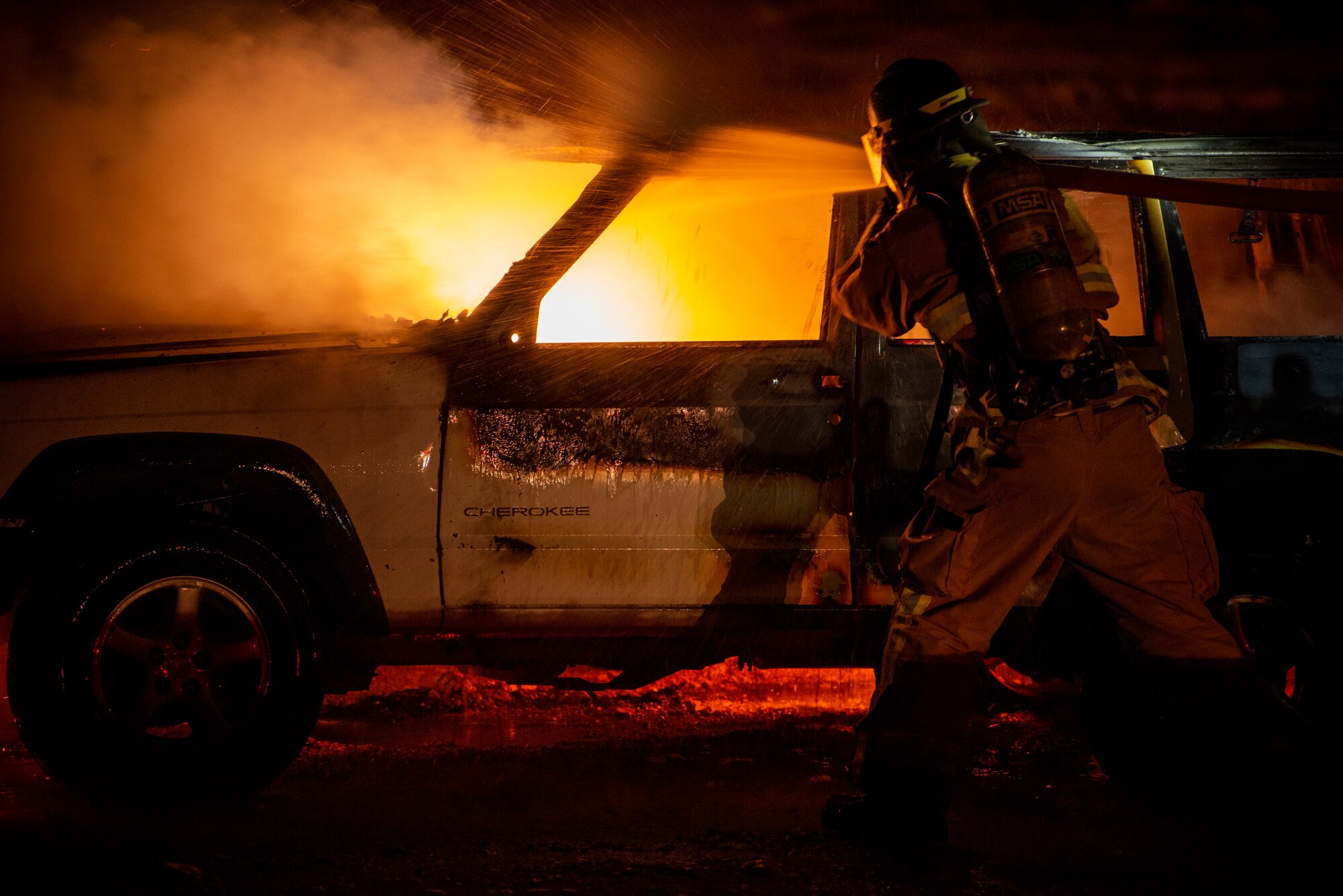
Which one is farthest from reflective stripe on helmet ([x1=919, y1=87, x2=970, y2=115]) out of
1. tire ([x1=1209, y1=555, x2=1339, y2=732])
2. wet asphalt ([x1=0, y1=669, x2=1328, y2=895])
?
wet asphalt ([x1=0, y1=669, x2=1328, y2=895])

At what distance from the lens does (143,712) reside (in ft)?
9.20

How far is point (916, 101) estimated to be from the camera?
98.4 inches

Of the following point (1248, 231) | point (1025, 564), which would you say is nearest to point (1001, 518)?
point (1025, 564)

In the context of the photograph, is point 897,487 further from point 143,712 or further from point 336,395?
point 143,712

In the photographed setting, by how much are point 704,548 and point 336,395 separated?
1.16 m

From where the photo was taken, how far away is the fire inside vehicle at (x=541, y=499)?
281cm

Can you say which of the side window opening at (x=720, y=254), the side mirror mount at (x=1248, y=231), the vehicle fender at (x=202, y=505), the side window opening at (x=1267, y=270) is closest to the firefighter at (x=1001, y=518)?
the side window opening at (x=720, y=254)

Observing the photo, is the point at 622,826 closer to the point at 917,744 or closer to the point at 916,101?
the point at 917,744

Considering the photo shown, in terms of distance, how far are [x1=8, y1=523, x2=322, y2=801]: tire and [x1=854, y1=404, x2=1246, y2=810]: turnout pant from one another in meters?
1.63

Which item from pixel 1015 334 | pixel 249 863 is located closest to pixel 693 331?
pixel 1015 334

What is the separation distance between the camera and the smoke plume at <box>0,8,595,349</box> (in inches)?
133

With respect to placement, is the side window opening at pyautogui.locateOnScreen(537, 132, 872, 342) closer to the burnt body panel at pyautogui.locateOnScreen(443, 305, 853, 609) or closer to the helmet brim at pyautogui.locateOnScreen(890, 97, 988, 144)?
the burnt body panel at pyautogui.locateOnScreen(443, 305, 853, 609)

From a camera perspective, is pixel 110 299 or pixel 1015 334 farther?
pixel 110 299

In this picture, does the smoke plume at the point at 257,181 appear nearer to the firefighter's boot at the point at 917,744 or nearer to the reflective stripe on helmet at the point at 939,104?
the reflective stripe on helmet at the point at 939,104
